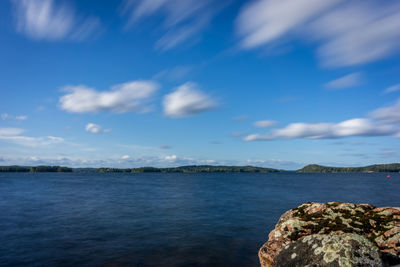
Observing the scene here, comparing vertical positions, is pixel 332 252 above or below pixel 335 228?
above

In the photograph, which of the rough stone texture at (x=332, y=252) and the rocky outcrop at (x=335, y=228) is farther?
the rocky outcrop at (x=335, y=228)

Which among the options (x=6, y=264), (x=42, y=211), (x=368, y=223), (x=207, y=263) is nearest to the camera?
(x=368, y=223)

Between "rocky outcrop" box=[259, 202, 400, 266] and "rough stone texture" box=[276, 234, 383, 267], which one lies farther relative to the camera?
"rocky outcrop" box=[259, 202, 400, 266]

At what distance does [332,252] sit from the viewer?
970 cm

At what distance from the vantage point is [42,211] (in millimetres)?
46375

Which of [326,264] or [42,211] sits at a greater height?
[326,264]

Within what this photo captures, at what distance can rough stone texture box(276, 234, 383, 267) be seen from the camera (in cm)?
925

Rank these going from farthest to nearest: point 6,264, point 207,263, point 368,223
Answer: point 6,264
point 207,263
point 368,223

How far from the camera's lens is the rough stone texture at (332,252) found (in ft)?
30.3

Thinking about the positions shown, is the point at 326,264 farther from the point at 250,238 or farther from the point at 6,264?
the point at 6,264

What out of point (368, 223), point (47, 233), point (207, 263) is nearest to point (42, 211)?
point (47, 233)

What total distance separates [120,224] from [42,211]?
2286cm

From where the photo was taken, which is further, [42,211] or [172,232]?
[42,211]

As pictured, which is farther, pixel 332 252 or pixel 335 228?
pixel 335 228
